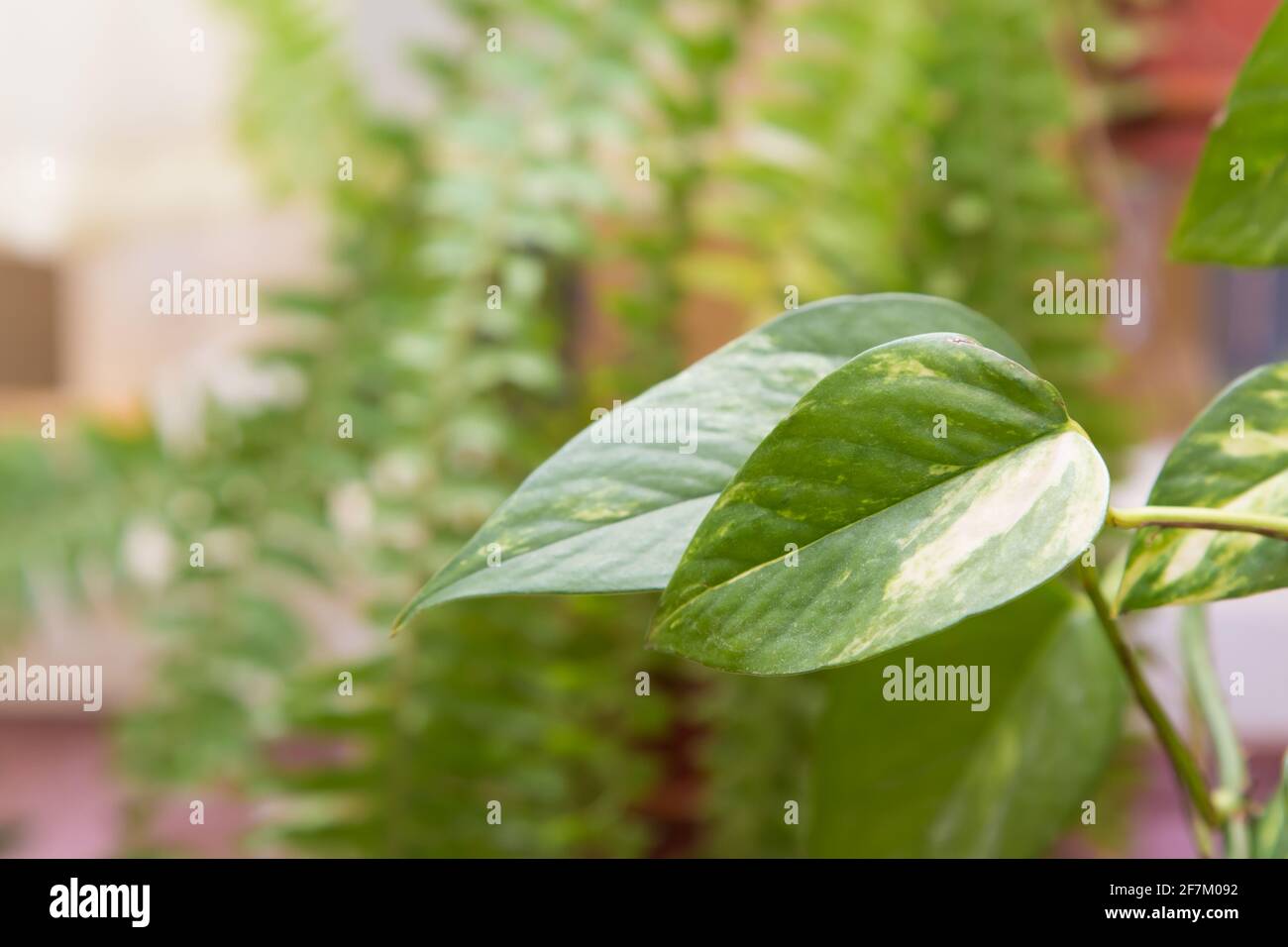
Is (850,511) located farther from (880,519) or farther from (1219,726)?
(1219,726)

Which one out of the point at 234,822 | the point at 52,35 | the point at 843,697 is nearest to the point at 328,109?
the point at 843,697

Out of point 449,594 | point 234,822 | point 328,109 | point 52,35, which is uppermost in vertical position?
point 52,35

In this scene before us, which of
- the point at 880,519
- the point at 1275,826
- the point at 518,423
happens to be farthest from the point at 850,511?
the point at 518,423

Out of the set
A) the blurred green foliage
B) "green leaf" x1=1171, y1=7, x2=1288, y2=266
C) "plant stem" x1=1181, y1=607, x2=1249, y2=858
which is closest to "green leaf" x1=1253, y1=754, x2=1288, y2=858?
"plant stem" x1=1181, y1=607, x2=1249, y2=858

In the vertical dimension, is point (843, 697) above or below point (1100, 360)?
below

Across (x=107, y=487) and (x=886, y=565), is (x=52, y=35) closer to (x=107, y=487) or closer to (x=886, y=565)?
(x=107, y=487)

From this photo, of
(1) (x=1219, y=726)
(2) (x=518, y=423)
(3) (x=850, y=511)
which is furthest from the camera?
(2) (x=518, y=423)

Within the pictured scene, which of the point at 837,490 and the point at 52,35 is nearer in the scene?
the point at 837,490

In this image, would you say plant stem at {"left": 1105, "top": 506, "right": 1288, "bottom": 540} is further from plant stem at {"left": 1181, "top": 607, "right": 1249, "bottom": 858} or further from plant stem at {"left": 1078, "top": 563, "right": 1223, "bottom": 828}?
plant stem at {"left": 1181, "top": 607, "right": 1249, "bottom": 858}
